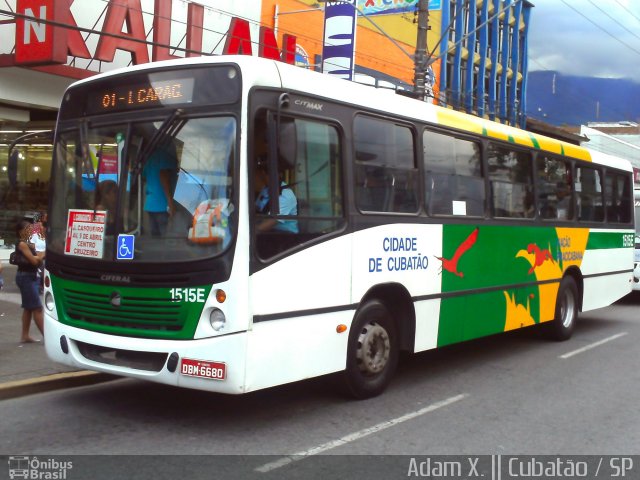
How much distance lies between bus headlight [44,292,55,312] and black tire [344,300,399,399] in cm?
270

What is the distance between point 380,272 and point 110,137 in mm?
2762

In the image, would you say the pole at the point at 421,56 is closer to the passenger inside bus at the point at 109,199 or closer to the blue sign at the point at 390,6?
the blue sign at the point at 390,6

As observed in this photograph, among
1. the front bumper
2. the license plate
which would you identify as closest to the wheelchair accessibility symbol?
the front bumper

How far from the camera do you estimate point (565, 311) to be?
10.9m

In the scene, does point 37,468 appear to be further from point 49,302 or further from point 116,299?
point 49,302

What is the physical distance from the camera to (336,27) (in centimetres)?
2002

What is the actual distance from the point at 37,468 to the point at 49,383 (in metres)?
2.33

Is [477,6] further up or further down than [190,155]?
further up

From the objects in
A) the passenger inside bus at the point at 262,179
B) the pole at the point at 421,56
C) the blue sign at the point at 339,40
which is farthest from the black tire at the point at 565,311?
the blue sign at the point at 339,40

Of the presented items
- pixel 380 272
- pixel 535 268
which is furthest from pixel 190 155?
pixel 535 268

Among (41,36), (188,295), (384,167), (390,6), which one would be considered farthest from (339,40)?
(188,295)

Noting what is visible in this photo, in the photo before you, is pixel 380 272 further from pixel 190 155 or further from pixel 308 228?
pixel 190 155

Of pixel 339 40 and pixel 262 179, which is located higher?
pixel 339 40

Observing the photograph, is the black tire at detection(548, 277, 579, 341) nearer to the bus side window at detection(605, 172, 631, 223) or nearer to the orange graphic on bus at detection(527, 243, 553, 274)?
the orange graphic on bus at detection(527, 243, 553, 274)
